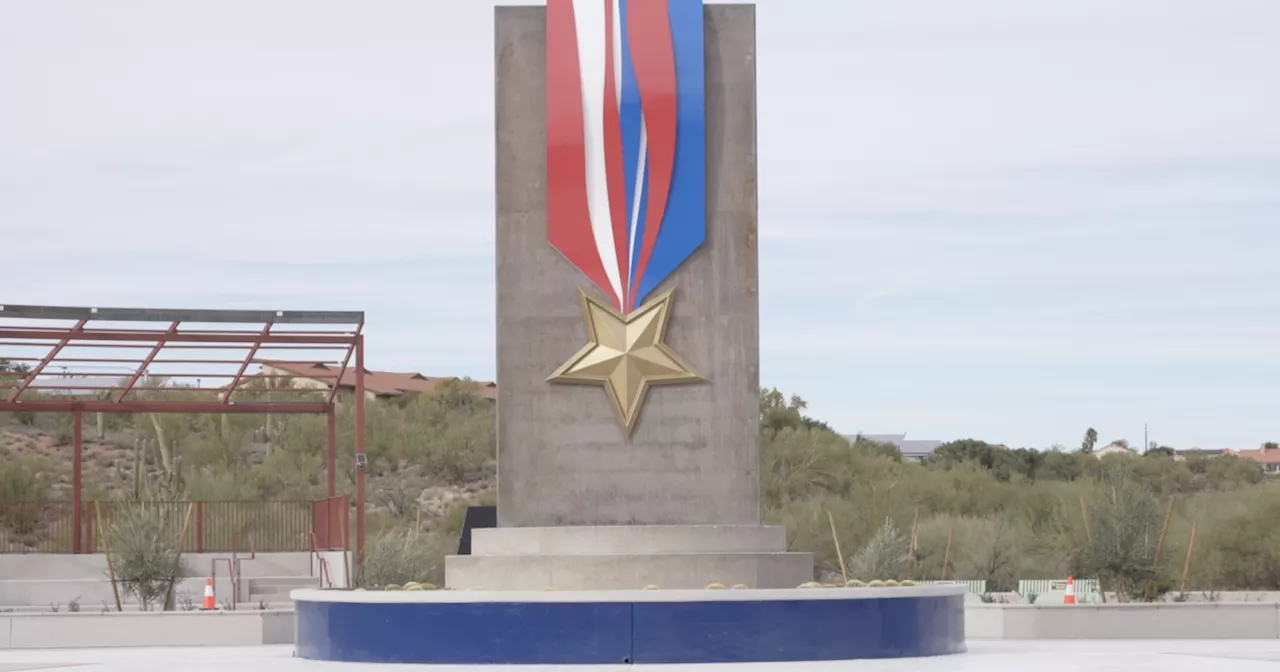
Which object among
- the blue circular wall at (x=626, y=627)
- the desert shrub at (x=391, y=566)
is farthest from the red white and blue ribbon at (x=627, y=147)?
the desert shrub at (x=391, y=566)

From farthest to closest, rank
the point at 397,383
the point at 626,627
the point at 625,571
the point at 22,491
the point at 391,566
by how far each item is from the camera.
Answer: the point at 397,383
the point at 22,491
the point at 391,566
the point at 625,571
the point at 626,627

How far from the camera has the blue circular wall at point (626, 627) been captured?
1953 cm

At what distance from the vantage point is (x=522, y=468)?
73.7 feet

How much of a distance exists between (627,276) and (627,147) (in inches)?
66.7

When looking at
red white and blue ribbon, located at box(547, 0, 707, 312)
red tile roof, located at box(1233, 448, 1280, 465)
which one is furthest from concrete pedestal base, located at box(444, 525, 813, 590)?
red tile roof, located at box(1233, 448, 1280, 465)

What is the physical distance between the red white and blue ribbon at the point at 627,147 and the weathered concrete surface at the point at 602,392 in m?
0.23

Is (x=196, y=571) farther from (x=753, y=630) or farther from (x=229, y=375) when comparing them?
(x=753, y=630)

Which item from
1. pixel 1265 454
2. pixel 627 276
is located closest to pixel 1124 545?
pixel 627 276

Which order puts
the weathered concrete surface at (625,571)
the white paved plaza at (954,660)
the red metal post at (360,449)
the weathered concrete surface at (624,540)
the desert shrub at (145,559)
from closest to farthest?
the white paved plaza at (954,660)
the weathered concrete surface at (625,571)
the weathered concrete surface at (624,540)
the desert shrub at (145,559)
the red metal post at (360,449)

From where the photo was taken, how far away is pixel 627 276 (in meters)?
22.7

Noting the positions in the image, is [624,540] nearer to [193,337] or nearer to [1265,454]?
[193,337]

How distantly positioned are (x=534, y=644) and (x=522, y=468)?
336 cm

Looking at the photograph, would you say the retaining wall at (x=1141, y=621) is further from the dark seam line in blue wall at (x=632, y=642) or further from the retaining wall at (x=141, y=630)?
the retaining wall at (x=141, y=630)

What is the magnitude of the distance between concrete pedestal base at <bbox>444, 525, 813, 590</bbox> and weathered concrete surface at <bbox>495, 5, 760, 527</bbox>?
0.45m
